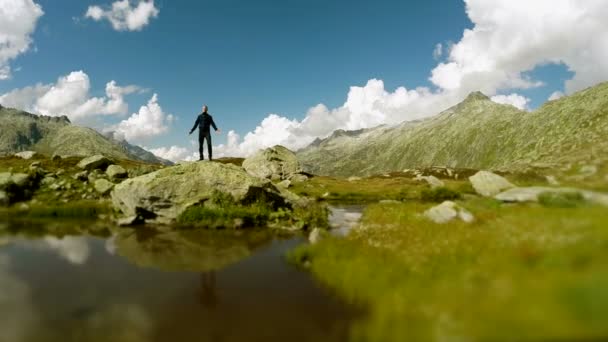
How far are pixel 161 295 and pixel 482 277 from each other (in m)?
9.29

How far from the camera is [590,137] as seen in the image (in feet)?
78.6

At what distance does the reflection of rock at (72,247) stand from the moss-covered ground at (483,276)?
9.28 metres

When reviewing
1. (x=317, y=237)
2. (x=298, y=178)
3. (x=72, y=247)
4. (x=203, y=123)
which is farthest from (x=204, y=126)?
(x=298, y=178)

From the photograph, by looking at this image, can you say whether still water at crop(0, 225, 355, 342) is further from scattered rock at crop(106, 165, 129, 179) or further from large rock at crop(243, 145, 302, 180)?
large rock at crop(243, 145, 302, 180)

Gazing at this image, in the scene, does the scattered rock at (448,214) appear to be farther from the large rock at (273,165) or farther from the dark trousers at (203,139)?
the large rock at (273,165)

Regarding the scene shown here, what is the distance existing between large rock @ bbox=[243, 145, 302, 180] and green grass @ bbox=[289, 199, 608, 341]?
198ft

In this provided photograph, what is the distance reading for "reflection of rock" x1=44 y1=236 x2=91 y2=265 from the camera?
626 inches

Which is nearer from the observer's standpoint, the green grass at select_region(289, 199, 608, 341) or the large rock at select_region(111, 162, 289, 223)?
the green grass at select_region(289, 199, 608, 341)

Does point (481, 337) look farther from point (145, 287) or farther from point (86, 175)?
point (86, 175)

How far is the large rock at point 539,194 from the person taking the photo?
1551cm

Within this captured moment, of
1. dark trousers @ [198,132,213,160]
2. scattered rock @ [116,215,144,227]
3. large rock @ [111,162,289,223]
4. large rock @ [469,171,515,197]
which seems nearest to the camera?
scattered rock @ [116,215,144,227]

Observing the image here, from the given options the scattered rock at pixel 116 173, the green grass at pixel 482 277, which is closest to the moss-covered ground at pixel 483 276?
the green grass at pixel 482 277

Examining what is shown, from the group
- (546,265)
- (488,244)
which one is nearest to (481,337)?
(546,265)

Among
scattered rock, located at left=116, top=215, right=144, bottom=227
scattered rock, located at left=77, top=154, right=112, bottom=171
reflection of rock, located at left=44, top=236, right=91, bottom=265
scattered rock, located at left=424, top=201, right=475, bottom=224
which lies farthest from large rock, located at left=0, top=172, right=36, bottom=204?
scattered rock, located at left=424, top=201, right=475, bottom=224
